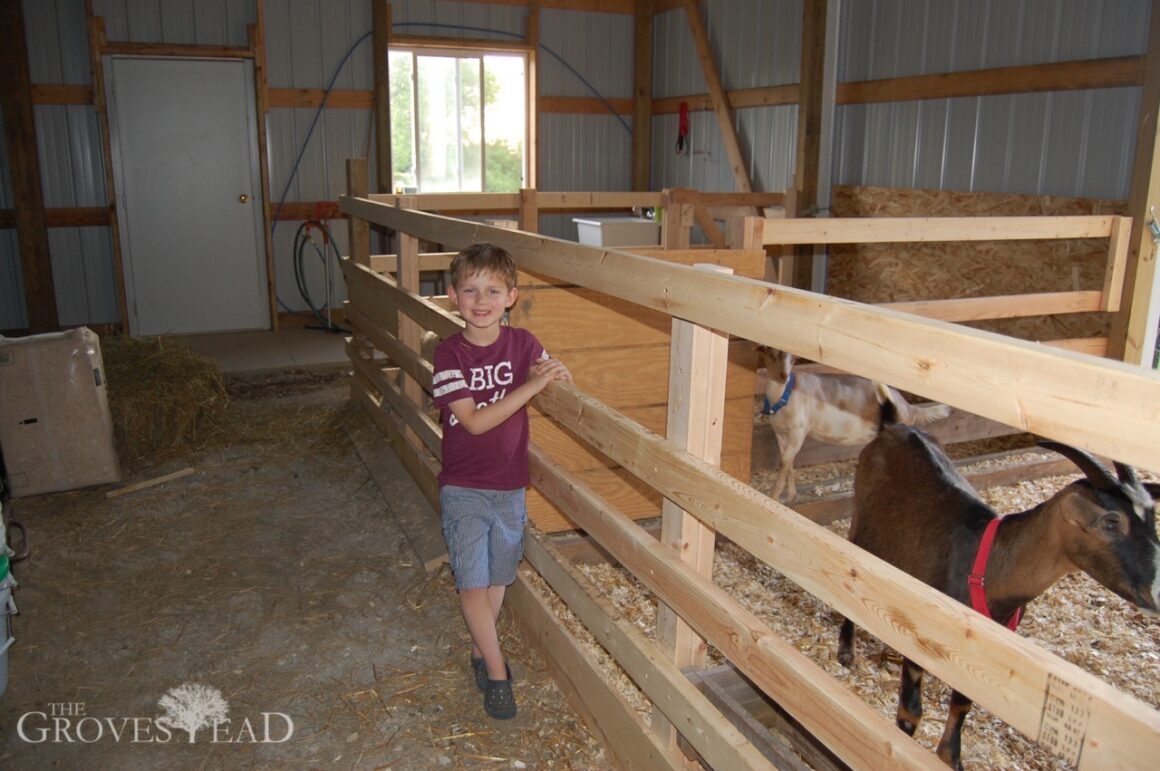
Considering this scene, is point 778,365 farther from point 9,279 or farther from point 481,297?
point 9,279

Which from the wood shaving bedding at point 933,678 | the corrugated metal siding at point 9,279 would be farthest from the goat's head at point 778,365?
the corrugated metal siding at point 9,279

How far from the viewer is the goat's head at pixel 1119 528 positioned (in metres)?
2.08

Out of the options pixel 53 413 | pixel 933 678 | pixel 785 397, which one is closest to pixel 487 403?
pixel 933 678

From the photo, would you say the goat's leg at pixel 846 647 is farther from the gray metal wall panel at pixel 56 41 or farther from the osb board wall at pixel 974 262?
the gray metal wall panel at pixel 56 41

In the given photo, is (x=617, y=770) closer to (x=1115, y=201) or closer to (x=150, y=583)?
(x=150, y=583)

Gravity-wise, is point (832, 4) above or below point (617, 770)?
above

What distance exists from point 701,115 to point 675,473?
32.9 ft

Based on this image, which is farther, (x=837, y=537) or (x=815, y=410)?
(x=815, y=410)

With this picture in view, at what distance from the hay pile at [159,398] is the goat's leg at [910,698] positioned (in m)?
4.80

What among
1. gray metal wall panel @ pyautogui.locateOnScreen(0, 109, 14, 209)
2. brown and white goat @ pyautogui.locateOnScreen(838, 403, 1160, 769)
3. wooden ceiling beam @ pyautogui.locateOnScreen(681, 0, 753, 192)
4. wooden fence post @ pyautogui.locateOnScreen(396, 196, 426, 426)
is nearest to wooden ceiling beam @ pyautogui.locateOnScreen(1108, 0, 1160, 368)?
brown and white goat @ pyautogui.locateOnScreen(838, 403, 1160, 769)

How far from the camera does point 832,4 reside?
8570 mm

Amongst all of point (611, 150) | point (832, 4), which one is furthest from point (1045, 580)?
point (611, 150)

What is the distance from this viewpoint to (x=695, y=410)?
2.25m

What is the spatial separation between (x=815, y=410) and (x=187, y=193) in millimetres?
7949
